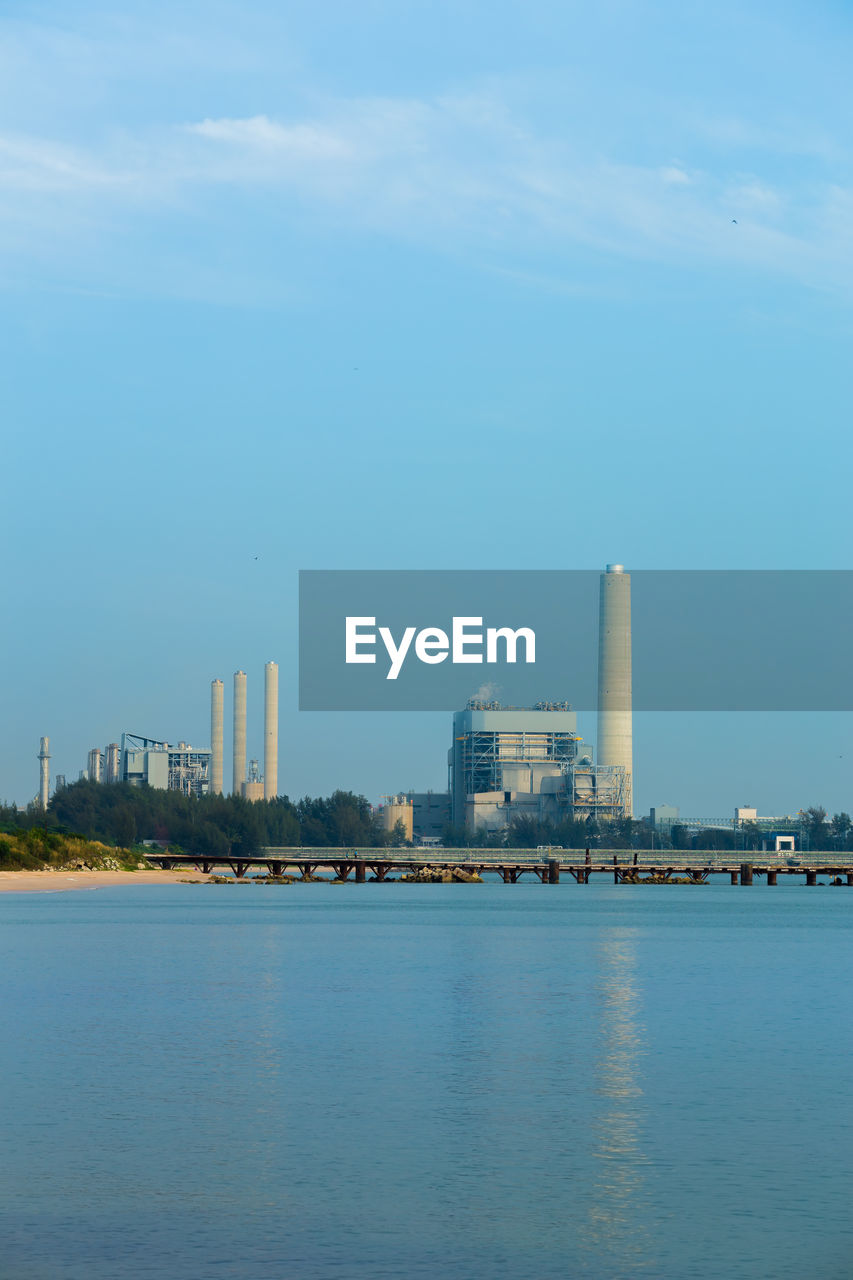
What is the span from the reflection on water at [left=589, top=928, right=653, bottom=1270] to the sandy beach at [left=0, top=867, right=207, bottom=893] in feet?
294

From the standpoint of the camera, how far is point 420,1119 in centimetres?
2461

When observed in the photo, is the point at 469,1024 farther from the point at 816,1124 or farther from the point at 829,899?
the point at 829,899

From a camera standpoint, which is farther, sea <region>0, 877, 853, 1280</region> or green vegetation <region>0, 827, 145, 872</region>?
green vegetation <region>0, 827, 145, 872</region>

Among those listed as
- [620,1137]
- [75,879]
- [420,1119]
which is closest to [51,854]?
[75,879]

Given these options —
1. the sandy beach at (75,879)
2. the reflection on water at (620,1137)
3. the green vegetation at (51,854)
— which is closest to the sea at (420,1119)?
the reflection on water at (620,1137)

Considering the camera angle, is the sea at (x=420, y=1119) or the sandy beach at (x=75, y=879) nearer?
the sea at (x=420, y=1119)

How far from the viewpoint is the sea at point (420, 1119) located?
16.8m

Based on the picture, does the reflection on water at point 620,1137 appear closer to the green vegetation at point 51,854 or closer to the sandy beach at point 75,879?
the sandy beach at point 75,879

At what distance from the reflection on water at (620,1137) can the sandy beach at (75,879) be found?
89.8 m

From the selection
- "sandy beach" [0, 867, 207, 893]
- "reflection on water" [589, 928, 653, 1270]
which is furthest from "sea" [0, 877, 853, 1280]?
"sandy beach" [0, 867, 207, 893]

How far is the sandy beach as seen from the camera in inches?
4985

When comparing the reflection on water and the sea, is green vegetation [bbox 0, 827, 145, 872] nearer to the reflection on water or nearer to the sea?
the sea

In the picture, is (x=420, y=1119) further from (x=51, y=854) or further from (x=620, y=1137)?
(x=51, y=854)

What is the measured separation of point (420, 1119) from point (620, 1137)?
3.28 m
